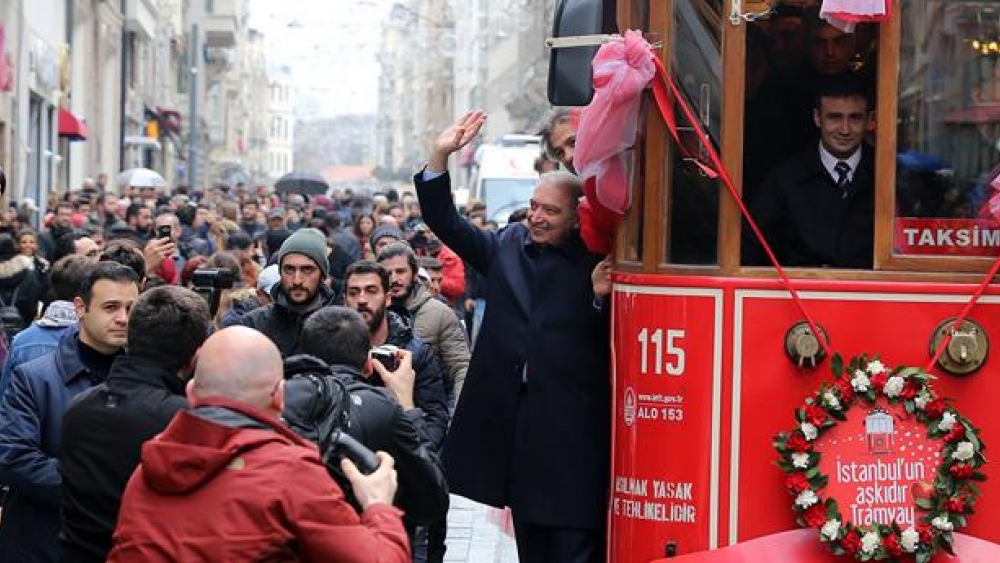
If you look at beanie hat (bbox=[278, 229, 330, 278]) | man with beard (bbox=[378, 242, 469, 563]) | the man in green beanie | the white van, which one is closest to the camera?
the man in green beanie

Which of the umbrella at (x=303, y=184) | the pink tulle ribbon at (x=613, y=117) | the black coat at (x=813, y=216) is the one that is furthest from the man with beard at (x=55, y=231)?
the umbrella at (x=303, y=184)

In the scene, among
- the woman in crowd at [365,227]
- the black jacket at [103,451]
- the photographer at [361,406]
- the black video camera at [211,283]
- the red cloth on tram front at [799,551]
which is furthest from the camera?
the woman in crowd at [365,227]

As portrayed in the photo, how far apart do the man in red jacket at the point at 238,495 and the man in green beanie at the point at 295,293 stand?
3860 mm

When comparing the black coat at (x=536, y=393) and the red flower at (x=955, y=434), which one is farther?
the black coat at (x=536, y=393)

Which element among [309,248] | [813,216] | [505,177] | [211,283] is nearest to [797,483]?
[813,216]

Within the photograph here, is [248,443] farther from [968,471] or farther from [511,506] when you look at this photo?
[511,506]

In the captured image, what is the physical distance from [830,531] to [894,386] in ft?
1.56

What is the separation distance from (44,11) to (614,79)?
29481mm

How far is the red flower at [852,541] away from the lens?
6242 mm

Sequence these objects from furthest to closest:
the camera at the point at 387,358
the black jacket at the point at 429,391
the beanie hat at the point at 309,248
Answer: the beanie hat at the point at 309,248, the black jacket at the point at 429,391, the camera at the point at 387,358

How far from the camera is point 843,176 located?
6.68 meters

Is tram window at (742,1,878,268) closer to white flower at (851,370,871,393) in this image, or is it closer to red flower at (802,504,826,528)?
white flower at (851,370,871,393)

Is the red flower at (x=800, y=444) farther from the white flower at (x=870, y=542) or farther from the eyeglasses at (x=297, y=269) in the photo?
the eyeglasses at (x=297, y=269)

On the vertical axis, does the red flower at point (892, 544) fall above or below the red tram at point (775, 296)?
below
